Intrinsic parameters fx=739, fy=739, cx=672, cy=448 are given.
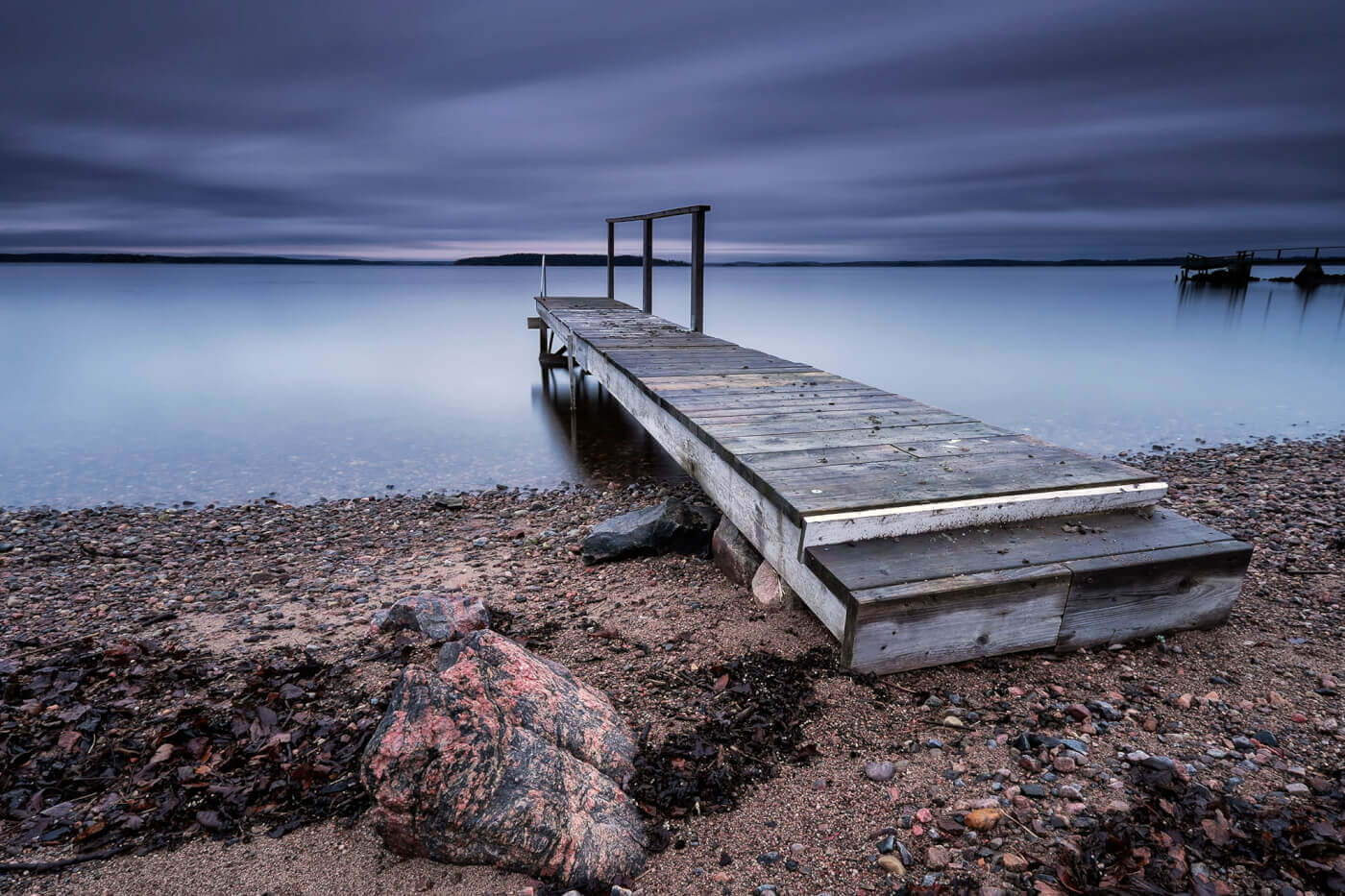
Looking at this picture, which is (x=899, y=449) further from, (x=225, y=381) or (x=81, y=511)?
(x=225, y=381)

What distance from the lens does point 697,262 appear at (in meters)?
10.1

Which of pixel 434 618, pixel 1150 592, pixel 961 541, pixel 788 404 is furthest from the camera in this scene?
pixel 788 404

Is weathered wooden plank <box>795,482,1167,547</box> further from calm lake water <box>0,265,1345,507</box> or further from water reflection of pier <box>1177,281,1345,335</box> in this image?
water reflection of pier <box>1177,281,1345,335</box>

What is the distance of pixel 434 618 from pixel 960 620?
106 inches

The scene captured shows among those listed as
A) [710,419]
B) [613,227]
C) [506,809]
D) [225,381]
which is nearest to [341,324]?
[225,381]

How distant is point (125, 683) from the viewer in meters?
3.60

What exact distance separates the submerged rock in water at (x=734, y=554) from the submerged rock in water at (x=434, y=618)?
4.99 feet

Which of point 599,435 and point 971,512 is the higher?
point 971,512

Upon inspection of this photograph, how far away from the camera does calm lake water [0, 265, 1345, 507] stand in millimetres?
10242

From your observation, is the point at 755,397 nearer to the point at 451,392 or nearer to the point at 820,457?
the point at 820,457

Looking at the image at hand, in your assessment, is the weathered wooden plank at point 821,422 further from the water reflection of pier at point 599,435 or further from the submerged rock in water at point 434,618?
the water reflection of pier at point 599,435

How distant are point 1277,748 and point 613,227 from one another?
14.3 meters

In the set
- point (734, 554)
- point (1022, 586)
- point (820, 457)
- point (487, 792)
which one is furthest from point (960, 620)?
point (487, 792)

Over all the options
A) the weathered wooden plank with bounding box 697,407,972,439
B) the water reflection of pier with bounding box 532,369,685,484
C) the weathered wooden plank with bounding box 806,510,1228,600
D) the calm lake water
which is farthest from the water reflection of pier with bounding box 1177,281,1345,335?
the weathered wooden plank with bounding box 806,510,1228,600
